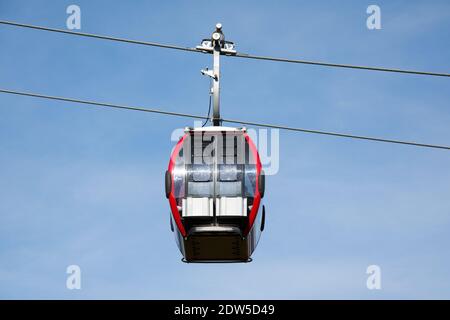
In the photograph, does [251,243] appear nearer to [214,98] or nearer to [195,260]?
[195,260]

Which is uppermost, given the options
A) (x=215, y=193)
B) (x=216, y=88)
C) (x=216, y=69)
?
(x=216, y=69)

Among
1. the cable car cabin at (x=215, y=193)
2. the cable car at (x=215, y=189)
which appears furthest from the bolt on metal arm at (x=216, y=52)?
the cable car cabin at (x=215, y=193)

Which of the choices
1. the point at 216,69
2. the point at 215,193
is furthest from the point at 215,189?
the point at 216,69

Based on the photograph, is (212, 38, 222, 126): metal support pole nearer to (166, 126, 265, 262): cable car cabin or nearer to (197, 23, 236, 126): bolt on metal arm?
(197, 23, 236, 126): bolt on metal arm

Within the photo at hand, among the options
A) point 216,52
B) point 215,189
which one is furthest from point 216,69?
point 215,189

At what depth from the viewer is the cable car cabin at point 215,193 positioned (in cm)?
1697

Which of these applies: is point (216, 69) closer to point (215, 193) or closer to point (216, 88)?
point (216, 88)

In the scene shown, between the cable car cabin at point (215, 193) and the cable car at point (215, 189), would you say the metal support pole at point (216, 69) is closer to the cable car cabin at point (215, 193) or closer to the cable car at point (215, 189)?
the cable car at point (215, 189)

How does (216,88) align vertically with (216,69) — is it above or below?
below

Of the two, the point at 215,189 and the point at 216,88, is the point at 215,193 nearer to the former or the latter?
the point at 215,189

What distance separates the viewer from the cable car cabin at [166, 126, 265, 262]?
17.0m

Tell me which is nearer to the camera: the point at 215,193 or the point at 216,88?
the point at 215,193

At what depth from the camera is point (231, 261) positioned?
1759 centimetres

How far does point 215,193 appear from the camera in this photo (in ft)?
55.9
